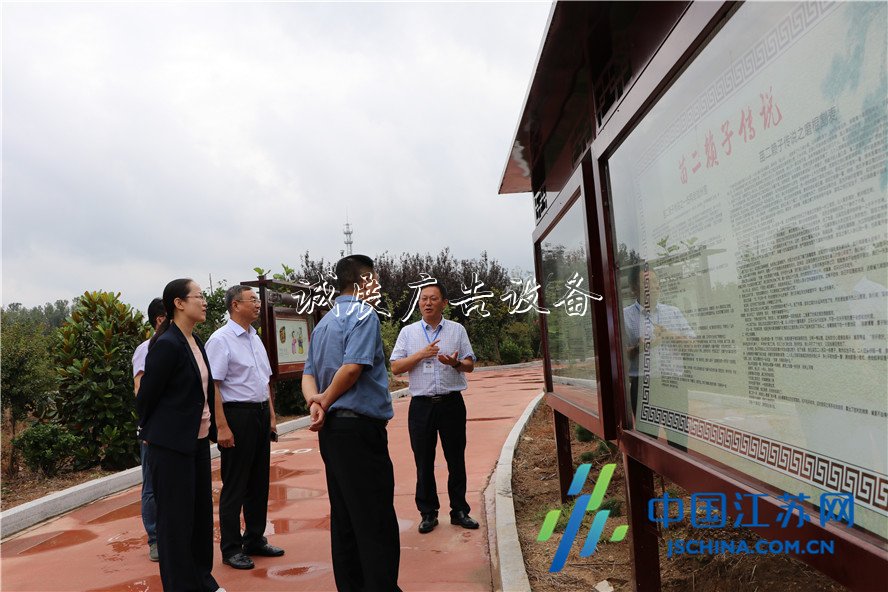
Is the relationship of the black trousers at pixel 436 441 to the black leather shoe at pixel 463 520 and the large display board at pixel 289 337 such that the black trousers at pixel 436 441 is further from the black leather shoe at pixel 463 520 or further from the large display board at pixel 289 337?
the large display board at pixel 289 337

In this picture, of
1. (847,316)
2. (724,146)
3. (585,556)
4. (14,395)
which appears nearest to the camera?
(847,316)

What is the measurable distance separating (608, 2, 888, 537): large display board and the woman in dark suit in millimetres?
2619

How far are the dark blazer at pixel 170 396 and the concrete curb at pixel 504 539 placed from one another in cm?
202

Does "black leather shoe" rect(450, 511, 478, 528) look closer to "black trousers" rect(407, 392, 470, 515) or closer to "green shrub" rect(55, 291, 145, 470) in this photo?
"black trousers" rect(407, 392, 470, 515)

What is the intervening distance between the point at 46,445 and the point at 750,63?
8247 mm

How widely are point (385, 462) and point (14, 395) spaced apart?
307 inches

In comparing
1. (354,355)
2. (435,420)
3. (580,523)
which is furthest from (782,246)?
(435,420)

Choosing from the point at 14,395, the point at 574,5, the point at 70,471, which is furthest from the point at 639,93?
the point at 14,395

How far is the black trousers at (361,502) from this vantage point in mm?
3197

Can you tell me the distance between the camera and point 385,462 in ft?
11.0

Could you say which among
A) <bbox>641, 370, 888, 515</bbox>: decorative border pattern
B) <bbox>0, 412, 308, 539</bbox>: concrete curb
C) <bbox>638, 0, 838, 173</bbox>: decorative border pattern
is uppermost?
<bbox>638, 0, 838, 173</bbox>: decorative border pattern

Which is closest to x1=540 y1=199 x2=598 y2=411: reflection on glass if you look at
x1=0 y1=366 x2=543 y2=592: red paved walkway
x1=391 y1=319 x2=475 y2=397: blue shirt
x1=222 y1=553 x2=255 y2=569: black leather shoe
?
x1=391 y1=319 x2=475 y2=397: blue shirt

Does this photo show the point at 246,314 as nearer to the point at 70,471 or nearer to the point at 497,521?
the point at 497,521

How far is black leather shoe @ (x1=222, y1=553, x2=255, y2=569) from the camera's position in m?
4.42
